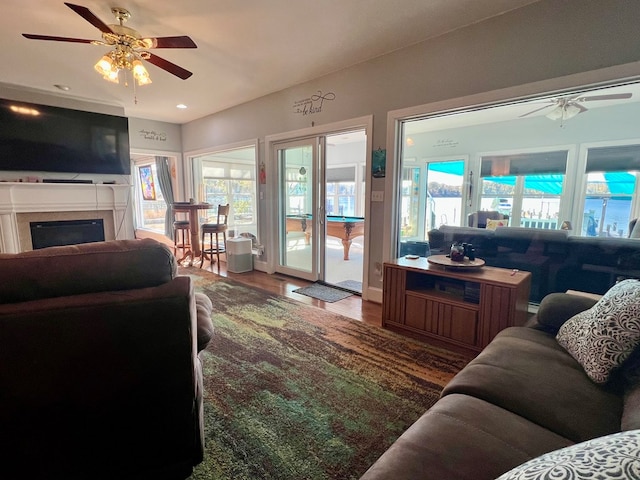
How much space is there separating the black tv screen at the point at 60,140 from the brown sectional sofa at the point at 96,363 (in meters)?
4.73

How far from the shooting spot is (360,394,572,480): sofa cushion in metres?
0.83

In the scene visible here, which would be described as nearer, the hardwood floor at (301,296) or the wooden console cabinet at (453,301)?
the wooden console cabinet at (453,301)

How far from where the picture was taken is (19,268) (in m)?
1.01

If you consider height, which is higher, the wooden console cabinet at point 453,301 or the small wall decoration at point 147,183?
the small wall decoration at point 147,183

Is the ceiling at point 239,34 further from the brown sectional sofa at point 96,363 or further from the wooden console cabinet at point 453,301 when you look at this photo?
the brown sectional sofa at point 96,363

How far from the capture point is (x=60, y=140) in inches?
183

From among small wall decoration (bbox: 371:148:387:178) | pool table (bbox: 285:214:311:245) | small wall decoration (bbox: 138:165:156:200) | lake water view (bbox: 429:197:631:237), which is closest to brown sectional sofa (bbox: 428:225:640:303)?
lake water view (bbox: 429:197:631:237)

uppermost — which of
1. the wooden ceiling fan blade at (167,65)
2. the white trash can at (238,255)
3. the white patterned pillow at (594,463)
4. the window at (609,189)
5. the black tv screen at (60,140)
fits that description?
the wooden ceiling fan blade at (167,65)

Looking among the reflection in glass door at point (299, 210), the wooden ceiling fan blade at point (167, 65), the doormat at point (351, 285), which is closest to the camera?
the wooden ceiling fan blade at point (167, 65)

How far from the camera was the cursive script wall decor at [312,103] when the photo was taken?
12.5ft

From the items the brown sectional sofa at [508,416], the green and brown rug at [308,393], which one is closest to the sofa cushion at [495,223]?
the green and brown rug at [308,393]

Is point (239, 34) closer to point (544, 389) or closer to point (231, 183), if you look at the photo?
point (544, 389)

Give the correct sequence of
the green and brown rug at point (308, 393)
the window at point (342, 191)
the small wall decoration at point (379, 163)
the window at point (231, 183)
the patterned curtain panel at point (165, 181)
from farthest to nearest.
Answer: the window at point (342, 191)
the patterned curtain panel at point (165, 181)
the window at point (231, 183)
the small wall decoration at point (379, 163)
the green and brown rug at point (308, 393)

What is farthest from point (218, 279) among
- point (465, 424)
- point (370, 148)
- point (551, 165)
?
point (551, 165)
